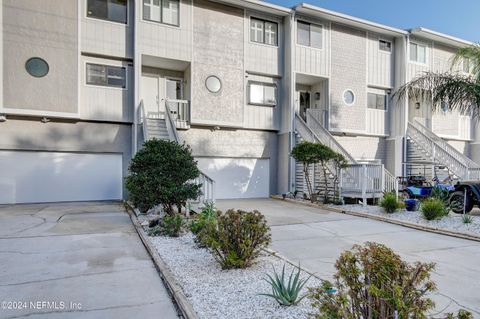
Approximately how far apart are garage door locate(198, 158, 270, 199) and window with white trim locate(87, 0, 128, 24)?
6.56 m

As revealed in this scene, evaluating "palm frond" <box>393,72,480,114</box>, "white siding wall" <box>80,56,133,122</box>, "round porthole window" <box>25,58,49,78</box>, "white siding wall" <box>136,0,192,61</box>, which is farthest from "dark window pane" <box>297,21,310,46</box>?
"round porthole window" <box>25,58,49,78</box>

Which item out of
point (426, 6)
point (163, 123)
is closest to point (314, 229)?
point (163, 123)

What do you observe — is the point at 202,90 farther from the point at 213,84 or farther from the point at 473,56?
the point at 473,56

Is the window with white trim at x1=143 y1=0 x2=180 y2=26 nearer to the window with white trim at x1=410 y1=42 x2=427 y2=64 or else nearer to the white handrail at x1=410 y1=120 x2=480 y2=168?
the window with white trim at x1=410 y1=42 x2=427 y2=64

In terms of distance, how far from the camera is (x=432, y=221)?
27.8ft

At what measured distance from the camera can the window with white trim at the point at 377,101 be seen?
655 inches

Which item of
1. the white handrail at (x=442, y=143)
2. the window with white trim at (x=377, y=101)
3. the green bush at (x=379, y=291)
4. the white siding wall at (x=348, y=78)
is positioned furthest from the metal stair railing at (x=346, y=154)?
the green bush at (x=379, y=291)

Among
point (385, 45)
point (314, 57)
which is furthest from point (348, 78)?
point (385, 45)

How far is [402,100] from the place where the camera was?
54.5 feet

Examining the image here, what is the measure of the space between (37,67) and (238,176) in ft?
29.4

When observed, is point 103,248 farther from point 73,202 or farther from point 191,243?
point 73,202

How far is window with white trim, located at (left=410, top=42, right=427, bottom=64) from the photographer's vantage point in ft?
56.2

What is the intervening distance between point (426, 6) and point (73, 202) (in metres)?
18.2

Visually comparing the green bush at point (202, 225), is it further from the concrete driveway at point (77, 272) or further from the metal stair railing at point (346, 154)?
the metal stair railing at point (346, 154)
